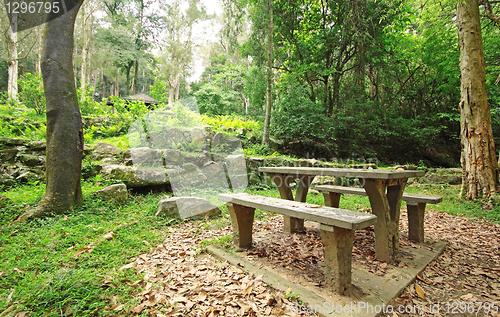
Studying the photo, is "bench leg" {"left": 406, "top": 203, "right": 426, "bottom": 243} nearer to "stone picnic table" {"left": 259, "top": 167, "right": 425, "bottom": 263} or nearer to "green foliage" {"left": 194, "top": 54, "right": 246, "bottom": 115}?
"stone picnic table" {"left": 259, "top": 167, "right": 425, "bottom": 263}

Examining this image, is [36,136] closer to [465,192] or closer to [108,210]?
[108,210]

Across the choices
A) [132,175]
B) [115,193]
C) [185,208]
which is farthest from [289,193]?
[132,175]

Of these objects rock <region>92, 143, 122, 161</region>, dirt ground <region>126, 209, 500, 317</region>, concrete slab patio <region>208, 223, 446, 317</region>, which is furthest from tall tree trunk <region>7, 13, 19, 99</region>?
concrete slab patio <region>208, 223, 446, 317</region>

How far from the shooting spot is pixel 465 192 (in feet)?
18.1

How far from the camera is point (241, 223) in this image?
2750mm

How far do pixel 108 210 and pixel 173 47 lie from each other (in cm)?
2355

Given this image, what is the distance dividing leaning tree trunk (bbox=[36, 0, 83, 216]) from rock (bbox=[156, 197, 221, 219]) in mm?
1339

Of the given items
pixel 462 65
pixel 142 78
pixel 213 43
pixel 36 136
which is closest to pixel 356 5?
pixel 462 65

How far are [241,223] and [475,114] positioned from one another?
20.1 feet

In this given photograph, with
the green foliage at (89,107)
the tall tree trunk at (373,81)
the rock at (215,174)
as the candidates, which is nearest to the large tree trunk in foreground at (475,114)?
the tall tree trunk at (373,81)

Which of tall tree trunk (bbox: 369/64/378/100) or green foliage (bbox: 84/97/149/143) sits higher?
tall tree trunk (bbox: 369/64/378/100)

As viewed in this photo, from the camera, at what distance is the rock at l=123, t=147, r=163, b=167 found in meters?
5.30

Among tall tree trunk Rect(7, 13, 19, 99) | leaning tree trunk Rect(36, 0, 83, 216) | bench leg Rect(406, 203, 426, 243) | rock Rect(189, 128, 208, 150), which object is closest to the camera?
bench leg Rect(406, 203, 426, 243)

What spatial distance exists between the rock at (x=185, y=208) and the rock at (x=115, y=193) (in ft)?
2.63
